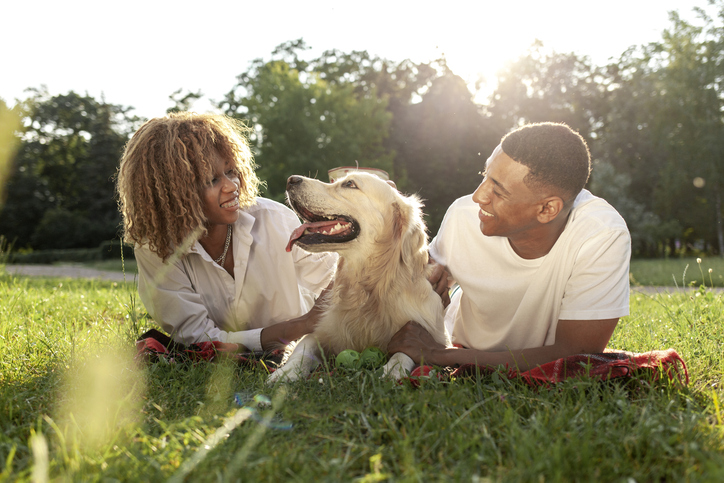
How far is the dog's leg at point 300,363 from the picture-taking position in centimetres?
268

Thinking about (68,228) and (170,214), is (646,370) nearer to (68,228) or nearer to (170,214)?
(170,214)

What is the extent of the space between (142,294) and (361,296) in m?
1.56

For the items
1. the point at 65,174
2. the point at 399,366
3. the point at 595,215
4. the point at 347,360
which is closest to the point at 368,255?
the point at 347,360

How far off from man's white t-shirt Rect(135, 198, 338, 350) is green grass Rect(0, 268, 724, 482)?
606 millimetres

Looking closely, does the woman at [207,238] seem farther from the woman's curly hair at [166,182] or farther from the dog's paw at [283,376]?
the dog's paw at [283,376]

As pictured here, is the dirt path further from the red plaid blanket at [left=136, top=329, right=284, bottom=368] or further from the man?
the man

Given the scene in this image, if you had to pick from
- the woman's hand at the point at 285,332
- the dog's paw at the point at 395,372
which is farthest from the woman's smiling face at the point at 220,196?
the dog's paw at the point at 395,372

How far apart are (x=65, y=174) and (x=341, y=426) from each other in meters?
42.1

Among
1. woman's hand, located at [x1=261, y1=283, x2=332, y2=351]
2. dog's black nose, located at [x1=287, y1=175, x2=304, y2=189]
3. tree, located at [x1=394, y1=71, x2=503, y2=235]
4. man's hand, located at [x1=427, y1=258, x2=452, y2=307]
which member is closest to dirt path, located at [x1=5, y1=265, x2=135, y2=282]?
woman's hand, located at [x1=261, y1=283, x2=332, y2=351]

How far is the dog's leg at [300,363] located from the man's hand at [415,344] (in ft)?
1.51

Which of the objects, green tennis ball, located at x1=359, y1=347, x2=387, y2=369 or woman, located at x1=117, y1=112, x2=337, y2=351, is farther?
woman, located at x1=117, y1=112, x2=337, y2=351

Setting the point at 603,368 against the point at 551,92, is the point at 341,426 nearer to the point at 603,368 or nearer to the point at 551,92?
the point at 603,368

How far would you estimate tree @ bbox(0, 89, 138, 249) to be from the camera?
3170cm

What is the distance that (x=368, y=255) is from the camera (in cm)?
333
